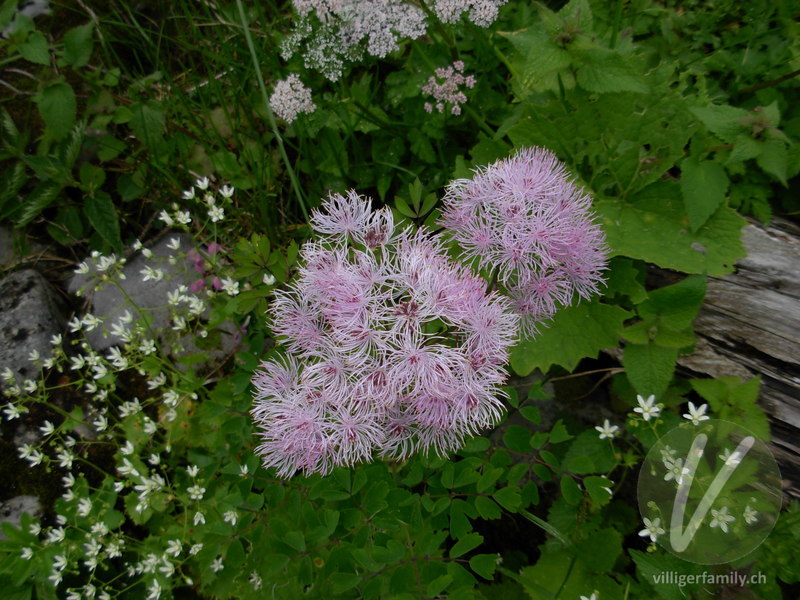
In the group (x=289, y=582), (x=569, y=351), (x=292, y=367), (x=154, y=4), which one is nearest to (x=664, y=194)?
(x=569, y=351)

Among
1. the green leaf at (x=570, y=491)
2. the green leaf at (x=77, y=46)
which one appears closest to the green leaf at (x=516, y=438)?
→ the green leaf at (x=570, y=491)

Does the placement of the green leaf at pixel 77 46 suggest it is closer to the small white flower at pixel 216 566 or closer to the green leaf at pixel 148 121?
the green leaf at pixel 148 121

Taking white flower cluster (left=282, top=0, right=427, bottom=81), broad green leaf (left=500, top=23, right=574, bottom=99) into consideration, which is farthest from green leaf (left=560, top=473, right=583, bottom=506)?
white flower cluster (left=282, top=0, right=427, bottom=81)

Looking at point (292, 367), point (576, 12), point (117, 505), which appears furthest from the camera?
point (117, 505)

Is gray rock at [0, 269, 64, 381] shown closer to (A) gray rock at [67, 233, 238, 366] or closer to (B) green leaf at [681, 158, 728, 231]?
(A) gray rock at [67, 233, 238, 366]

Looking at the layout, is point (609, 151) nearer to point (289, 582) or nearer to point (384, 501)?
point (384, 501)
